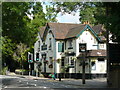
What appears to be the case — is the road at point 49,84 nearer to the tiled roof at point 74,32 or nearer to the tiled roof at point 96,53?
the tiled roof at point 96,53

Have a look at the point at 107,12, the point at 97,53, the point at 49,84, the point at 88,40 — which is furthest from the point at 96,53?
the point at 107,12

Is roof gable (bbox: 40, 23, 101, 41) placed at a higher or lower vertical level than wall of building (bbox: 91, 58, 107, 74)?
higher

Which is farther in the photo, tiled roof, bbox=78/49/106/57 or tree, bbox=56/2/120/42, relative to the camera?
tiled roof, bbox=78/49/106/57

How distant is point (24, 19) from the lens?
27109 millimetres

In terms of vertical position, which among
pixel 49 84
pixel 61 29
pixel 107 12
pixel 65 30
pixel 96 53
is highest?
pixel 61 29

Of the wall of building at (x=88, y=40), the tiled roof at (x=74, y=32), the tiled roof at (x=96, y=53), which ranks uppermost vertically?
the tiled roof at (x=74, y=32)

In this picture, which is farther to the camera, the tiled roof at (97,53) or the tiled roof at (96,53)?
the tiled roof at (97,53)

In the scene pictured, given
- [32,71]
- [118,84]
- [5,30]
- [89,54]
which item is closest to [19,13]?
[5,30]

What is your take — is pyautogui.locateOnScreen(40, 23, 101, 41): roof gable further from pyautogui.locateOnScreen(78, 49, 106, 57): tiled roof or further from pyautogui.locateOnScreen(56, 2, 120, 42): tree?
pyautogui.locateOnScreen(56, 2, 120, 42): tree

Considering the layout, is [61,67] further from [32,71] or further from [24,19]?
[24,19]

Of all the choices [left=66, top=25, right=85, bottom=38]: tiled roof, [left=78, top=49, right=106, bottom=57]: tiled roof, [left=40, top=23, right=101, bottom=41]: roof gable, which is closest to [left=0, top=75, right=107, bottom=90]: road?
[left=78, top=49, right=106, bottom=57]: tiled roof

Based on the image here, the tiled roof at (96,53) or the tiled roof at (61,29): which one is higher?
the tiled roof at (61,29)

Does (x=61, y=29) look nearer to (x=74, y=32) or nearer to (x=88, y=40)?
(x=74, y=32)

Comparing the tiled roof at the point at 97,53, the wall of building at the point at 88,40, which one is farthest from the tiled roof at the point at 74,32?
the tiled roof at the point at 97,53
